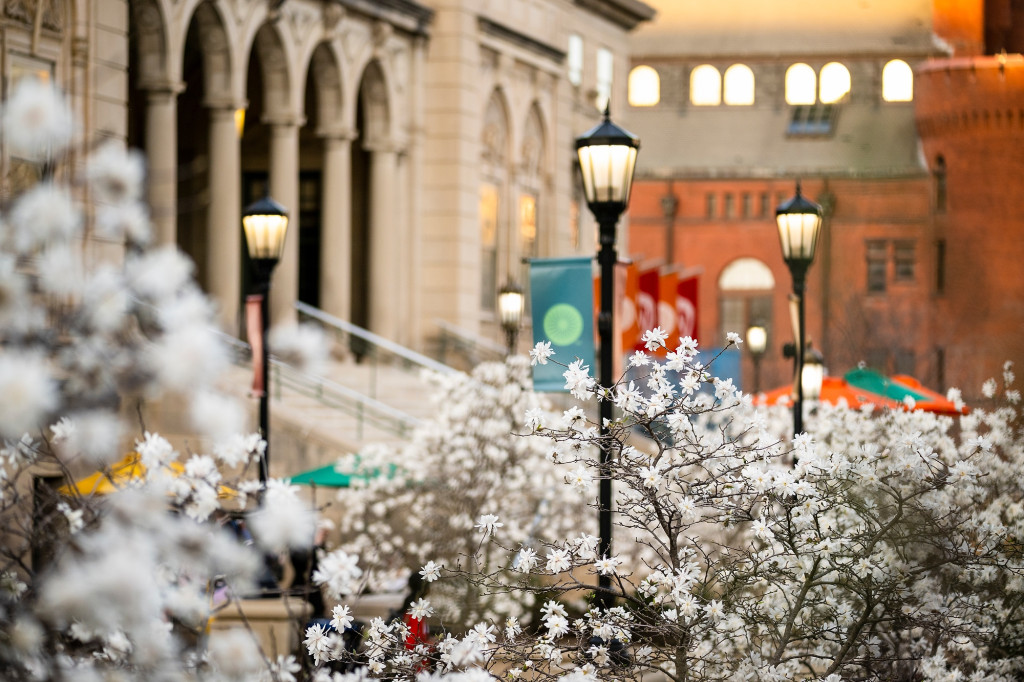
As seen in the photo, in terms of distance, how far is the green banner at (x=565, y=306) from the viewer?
598 inches

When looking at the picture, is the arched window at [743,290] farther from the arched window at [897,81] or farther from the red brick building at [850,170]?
the arched window at [897,81]

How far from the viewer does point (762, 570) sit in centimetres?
836

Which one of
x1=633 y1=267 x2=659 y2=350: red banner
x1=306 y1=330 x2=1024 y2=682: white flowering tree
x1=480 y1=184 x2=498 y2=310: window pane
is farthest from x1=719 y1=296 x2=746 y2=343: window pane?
x1=306 y1=330 x2=1024 y2=682: white flowering tree

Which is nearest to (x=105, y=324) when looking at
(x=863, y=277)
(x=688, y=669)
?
(x=688, y=669)

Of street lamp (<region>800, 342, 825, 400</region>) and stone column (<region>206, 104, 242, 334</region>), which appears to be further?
stone column (<region>206, 104, 242, 334</region>)

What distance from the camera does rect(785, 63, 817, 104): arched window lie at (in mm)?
70688

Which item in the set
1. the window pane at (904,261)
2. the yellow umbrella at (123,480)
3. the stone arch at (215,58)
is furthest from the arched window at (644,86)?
the yellow umbrella at (123,480)

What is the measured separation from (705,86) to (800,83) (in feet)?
13.9

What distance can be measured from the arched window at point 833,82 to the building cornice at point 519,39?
36.4m

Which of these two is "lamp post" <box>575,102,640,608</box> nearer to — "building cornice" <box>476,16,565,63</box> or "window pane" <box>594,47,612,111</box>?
"building cornice" <box>476,16,565,63</box>

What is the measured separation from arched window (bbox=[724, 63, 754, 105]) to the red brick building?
0.08 m

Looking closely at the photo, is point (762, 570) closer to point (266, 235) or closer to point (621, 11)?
point (266, 235)

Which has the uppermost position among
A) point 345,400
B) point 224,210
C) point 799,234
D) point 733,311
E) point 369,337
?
point 224,210

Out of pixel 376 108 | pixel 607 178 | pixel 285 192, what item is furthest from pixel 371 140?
pixel 607 178
